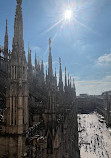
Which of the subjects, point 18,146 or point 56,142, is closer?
point 18,146

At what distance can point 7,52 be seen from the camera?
2661cm

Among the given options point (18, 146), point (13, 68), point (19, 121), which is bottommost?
point (18, 146)

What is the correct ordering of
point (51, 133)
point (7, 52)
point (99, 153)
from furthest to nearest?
point (99, 153), point (7, 52), point (51, 133)

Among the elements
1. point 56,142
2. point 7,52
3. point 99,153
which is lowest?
point 99,153

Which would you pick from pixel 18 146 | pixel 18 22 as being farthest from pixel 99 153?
pixel 18 22

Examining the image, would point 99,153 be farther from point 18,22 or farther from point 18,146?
point 18,22

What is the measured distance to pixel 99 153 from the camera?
37.1 meters

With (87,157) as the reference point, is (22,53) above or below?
above

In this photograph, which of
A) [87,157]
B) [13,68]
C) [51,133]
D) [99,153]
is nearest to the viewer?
[13,68]

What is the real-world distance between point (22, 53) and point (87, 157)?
34.5 metres

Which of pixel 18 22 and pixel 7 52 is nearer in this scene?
pixel 18 22

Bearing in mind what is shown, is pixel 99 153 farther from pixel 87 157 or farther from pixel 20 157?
pixel 20 157

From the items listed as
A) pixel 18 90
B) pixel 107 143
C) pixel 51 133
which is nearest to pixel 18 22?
pixel 18 90

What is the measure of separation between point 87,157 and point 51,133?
91.6ft
